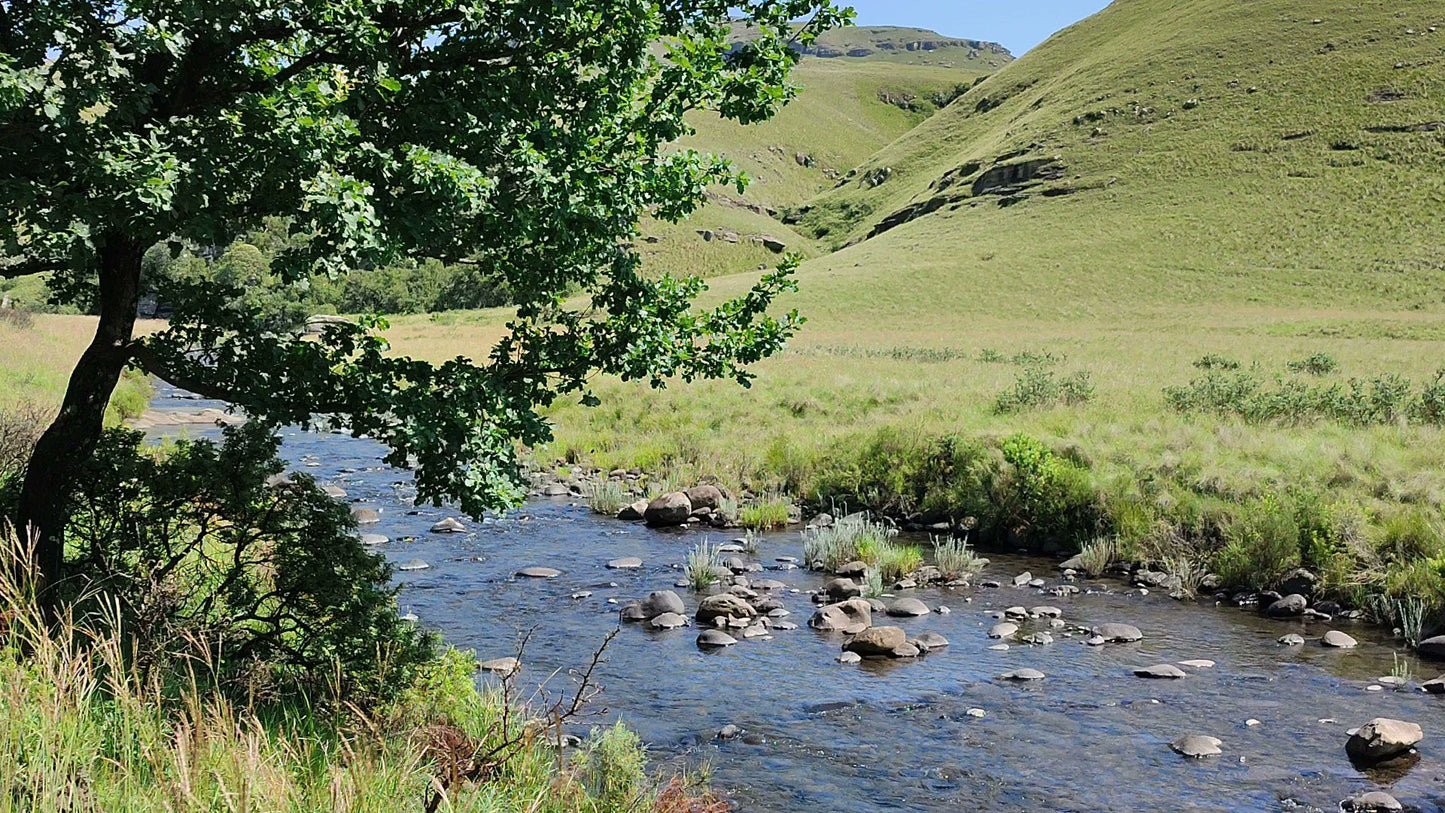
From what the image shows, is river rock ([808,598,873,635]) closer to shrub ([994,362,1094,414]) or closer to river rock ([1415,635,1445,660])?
river rock ([1415,635,1445,660])

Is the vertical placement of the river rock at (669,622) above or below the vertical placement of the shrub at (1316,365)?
below

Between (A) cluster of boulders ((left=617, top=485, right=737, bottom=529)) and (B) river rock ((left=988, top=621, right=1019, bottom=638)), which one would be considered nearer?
(B) river rock ((left=988, top=621, right=1019, bottom=638))

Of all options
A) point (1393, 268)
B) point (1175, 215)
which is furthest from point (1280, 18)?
point (1393, 268)

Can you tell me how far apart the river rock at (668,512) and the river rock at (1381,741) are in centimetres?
1326

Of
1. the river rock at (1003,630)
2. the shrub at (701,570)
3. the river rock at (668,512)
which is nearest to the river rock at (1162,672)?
the river rock at (1003,630)

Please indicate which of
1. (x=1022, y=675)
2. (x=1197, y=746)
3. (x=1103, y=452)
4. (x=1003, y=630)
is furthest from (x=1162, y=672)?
(x=1103, y=452)

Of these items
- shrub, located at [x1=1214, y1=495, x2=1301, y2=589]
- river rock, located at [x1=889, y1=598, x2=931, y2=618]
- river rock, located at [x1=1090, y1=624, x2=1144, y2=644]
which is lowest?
river rock, located at [x1=889, y1=598, x2=931, y2=618]

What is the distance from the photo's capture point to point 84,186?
625 centimetres

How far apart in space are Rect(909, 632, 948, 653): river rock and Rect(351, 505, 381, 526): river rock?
11.0 meters

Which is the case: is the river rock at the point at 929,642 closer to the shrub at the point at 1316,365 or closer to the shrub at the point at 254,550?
the shrub at the point at 254,550

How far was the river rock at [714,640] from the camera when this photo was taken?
13.6 meters

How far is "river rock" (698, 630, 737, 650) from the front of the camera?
44.7 ft

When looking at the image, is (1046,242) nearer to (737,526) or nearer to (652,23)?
(737,526)

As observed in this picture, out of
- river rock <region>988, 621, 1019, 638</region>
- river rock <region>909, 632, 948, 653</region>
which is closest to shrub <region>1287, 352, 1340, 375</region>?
river rock <region>988, 621, 1019, 638</region>
